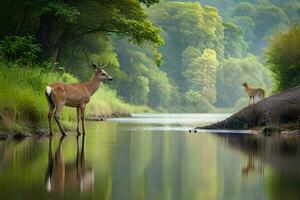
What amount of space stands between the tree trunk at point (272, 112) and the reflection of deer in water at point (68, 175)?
9487 millimetres

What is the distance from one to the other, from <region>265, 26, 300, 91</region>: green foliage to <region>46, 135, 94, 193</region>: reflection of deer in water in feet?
49.2

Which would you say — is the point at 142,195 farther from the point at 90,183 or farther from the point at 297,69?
the point at 297,69

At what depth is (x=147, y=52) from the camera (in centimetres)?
8550

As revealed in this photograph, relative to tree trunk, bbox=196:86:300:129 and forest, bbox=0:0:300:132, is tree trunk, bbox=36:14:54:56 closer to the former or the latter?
forest, bbox=0:0:300:132

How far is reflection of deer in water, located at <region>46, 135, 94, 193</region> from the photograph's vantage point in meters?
7.11

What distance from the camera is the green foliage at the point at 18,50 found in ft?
64.2

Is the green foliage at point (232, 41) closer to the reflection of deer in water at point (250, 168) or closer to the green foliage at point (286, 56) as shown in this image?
the green foliage at point (286, 56)

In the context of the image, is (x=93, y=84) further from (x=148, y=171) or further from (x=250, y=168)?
(x=148, y=171)

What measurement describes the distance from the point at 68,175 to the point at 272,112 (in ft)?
38.5

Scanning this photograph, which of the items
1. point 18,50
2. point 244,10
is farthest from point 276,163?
point 244,10

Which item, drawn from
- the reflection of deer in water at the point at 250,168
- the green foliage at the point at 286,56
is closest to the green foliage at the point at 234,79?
the green foliage at the point at 286,56

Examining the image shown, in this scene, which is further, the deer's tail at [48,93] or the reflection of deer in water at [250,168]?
the deer's tail at [48,93]

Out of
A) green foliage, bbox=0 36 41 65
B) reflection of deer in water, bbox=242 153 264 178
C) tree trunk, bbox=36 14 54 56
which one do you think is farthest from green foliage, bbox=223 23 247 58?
reflection of deer in water, bbox=242 153 264 178

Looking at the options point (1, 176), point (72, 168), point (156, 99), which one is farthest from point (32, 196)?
point (156, 99)
